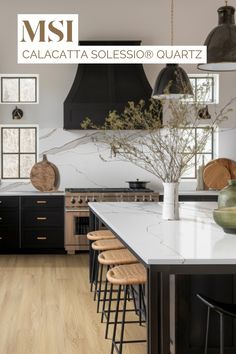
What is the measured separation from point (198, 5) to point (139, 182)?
2612 millimetres

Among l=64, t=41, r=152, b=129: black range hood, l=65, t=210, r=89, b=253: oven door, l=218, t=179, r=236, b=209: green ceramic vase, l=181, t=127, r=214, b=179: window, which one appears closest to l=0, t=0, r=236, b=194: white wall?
l=64, t=41, r=152, b=129: black range hood

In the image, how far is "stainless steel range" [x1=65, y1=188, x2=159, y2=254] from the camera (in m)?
8.28

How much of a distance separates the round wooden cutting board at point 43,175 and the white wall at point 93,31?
0.15 m

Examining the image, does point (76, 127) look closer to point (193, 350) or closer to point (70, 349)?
point (70, 349)

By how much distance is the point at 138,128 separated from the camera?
839 cm

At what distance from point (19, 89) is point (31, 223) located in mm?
1949

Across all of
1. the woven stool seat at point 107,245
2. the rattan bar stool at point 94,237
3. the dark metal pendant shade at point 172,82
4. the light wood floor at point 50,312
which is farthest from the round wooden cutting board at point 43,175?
the woven stool seat at point 107,245

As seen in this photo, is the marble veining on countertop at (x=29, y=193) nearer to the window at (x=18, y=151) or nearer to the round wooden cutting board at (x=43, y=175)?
the round wooden cutting board at (x=43, y=175)

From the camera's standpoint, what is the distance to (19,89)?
897cm

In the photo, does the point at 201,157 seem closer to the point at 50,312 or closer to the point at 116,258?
the point at 50,312

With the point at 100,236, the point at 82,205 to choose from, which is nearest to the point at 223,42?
the point at 100,236

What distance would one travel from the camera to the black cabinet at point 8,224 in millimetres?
8305

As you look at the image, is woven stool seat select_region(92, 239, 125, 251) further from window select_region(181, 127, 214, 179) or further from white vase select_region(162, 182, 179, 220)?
window select_region(181, 127, 214, 179)

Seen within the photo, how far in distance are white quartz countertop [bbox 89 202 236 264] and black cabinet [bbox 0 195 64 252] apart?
268cm
